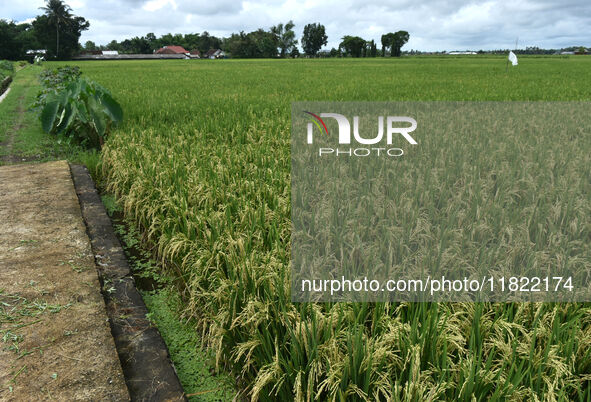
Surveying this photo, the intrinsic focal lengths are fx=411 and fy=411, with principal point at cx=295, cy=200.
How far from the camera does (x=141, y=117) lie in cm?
665

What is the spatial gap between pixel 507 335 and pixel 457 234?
768 millimetres

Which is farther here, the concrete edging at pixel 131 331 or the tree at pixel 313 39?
the tree at pixel 313 39

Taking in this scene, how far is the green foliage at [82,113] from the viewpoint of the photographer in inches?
238

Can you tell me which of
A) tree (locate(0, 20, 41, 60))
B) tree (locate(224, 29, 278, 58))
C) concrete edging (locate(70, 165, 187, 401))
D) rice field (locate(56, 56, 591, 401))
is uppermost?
tree (locate(224, 29, 278, 58))

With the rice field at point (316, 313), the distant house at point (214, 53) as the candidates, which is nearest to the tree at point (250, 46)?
the distant house at point (214, 53)

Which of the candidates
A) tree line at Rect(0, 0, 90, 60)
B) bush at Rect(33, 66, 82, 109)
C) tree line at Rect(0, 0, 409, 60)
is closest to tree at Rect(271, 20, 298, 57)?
tree line at Rect(0, 0, 409, 60)

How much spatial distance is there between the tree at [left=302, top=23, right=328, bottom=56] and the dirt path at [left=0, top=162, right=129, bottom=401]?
87.7 metres

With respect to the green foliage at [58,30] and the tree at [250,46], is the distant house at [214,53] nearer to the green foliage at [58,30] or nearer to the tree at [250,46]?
the tree at [250,46]

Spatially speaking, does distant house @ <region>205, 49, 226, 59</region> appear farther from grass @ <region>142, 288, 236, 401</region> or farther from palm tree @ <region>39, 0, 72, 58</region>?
grass @ <region>142, 288, 236, 401</region>

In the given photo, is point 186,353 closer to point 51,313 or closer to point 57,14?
point 51,313

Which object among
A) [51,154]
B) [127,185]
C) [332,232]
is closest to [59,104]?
[51,154]

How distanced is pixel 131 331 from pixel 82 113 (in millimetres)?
4923

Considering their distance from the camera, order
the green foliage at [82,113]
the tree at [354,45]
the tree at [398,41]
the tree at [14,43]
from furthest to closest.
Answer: the tree at [398,41] < the tree at [354,45] < the tree at [14,43] < the green foliage at [82,113]

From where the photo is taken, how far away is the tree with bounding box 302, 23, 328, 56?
84.0 m
